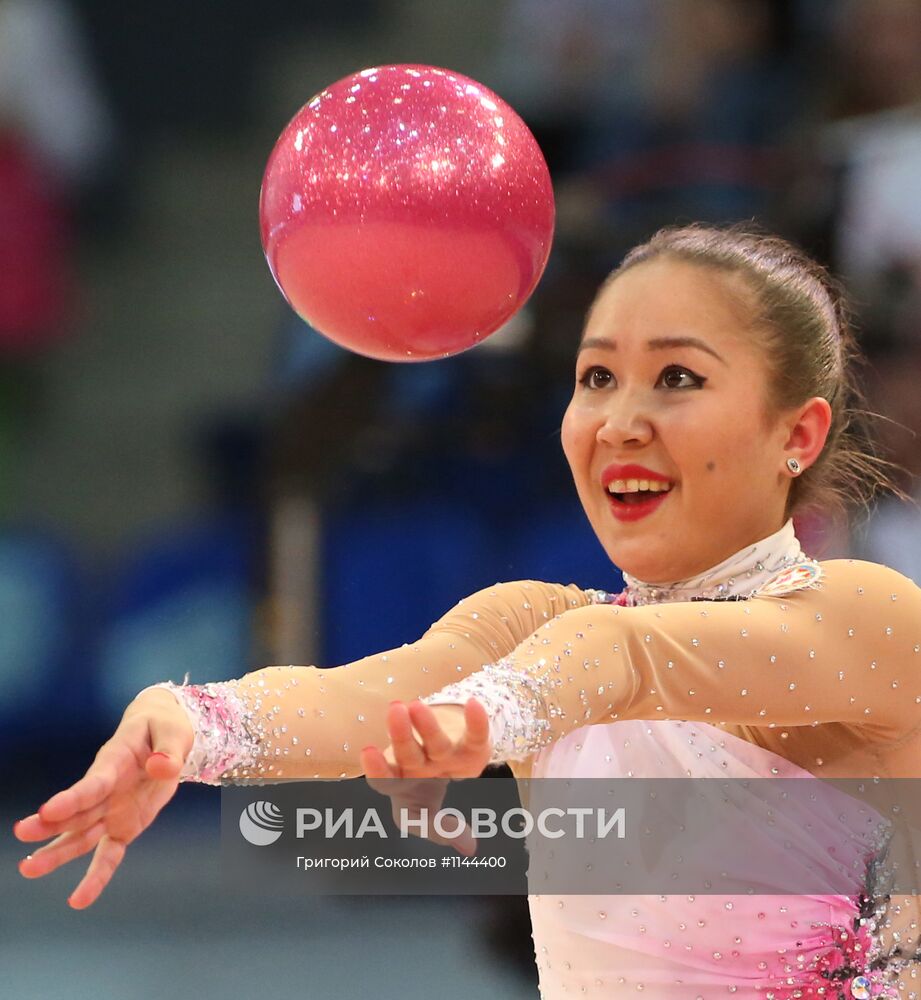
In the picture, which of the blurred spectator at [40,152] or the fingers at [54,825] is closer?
the fingers at [54,825]

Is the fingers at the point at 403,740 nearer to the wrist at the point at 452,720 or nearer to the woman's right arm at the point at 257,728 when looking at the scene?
the wrist at the point at 452,720

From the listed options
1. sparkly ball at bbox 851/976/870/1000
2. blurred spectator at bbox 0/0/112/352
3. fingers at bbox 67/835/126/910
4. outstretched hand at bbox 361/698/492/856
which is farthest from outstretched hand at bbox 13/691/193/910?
blurred spectator at bbox 0/0/112/352

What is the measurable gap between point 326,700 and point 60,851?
0.35 m

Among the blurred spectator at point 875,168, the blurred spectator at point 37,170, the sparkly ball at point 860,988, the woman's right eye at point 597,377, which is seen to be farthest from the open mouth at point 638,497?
the blurred spectator at point 37,170

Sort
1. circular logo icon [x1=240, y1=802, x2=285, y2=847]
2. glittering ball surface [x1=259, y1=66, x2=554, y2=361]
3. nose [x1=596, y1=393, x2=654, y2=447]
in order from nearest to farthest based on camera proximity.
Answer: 1. glittering ball surface [x1=259, y1=66, x2=554, y2=361]
2. nose [x1=596, y1=393, x2=654, y2=447]
3. circular logo icon [x1=240, y1=802, x2=285, y2=847]

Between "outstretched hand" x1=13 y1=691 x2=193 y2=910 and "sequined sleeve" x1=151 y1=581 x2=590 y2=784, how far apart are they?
42 millimetres

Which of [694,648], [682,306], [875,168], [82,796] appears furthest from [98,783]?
[875,168]

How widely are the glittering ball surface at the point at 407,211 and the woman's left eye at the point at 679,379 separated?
17 centimetres

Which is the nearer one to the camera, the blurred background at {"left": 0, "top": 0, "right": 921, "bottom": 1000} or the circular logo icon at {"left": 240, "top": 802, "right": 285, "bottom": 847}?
the circular logo icon at {"left": 240, "top": 802, "right": 285, "bottom": 847}

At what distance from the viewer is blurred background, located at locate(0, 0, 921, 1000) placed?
254 cm

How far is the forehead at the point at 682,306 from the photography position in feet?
5.02

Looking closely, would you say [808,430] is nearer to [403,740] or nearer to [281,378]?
[403,740]

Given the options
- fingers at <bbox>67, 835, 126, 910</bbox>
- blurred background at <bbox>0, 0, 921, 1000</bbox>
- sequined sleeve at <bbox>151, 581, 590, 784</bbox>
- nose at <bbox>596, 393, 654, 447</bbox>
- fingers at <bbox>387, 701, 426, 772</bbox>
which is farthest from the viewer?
blurred background at <bbox>0, 0, 921, 1000</bbox>

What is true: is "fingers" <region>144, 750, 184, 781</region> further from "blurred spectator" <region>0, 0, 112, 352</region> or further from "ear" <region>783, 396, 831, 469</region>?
"blurred spectator" <region>0, 0, 112, 352</region>
